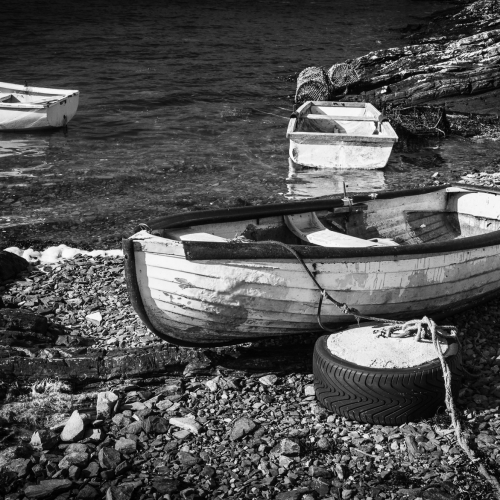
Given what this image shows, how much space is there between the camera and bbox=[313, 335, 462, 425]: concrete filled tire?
19.2 ft

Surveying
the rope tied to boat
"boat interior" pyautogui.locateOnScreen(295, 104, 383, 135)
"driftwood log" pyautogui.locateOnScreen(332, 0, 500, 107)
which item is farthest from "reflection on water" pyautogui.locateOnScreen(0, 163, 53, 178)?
the rope tied to boat

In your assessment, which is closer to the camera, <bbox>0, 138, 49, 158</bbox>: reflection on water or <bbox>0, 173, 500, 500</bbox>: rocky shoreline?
<bbox>0, 173, 500, 500</bbox>: rocky shoreline

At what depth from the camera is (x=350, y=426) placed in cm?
604

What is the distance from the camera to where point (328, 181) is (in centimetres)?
1507

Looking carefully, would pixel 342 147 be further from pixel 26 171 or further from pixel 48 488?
pixel 48 488

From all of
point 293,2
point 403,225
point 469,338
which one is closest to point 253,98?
point 403,225

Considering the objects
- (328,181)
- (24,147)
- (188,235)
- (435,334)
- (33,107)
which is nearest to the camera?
(435,334)

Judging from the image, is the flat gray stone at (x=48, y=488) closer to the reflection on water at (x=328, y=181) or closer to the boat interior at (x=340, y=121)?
the reflection on water at (x=328, y=181)

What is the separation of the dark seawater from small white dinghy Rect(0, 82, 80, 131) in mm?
374

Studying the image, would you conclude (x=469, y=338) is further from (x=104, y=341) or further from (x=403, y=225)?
(x=104, y=341)

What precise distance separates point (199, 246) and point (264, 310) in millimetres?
986

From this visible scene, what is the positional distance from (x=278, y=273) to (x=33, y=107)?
44.1 ft

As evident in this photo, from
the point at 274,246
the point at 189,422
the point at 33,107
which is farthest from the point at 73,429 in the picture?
the point at 33,107

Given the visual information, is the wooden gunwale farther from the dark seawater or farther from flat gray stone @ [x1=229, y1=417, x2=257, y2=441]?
the dark seawater
